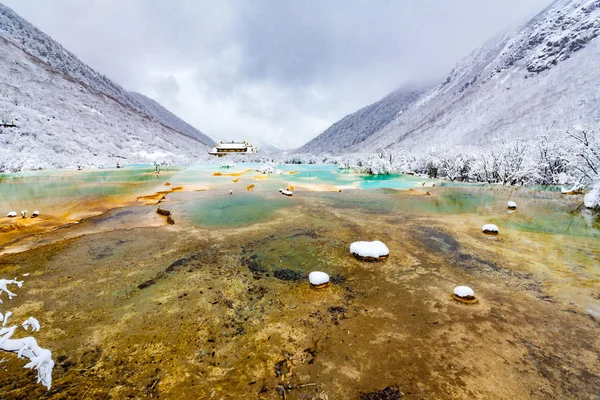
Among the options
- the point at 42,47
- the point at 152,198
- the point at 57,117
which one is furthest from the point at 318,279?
the point at 42,47

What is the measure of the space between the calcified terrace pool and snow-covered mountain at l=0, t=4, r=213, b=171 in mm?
42624

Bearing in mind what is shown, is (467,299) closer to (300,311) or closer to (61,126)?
(300,311)

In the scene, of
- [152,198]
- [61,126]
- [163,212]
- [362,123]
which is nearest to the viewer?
[163,212]

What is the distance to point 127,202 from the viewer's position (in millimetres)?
15836

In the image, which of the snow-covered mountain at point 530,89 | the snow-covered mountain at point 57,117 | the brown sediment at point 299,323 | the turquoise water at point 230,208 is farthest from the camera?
the snow-covered mountain at point 530,89

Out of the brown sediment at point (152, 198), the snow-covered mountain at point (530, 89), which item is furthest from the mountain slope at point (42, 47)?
the snow-covered mountain at point (530, 89)

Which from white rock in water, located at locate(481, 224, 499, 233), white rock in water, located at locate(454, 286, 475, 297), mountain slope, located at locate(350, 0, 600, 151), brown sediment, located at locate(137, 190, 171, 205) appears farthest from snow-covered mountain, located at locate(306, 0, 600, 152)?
brown sediment, located at locate(137, 190, 171, 205)

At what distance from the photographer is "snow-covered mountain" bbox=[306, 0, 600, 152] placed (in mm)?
49812

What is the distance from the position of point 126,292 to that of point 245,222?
6.25 m

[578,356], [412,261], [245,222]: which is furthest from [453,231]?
[245,222]

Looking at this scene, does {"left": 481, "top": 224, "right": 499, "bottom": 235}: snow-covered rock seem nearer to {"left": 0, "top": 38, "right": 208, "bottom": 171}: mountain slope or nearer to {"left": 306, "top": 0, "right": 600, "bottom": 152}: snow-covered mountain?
{"left": 306, "top": 0, "right": 600, "bottom": 152}: snow-covered mountain

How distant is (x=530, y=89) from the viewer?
64.4 metres

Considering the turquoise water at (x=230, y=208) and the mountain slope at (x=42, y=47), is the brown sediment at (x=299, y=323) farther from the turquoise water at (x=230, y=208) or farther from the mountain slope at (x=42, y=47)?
the mountain slope at (x=42, y=47)

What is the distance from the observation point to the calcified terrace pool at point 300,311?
11.6 feet
